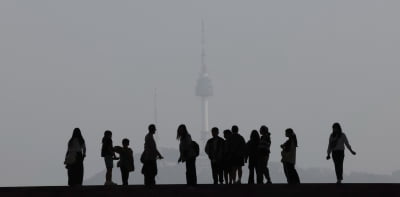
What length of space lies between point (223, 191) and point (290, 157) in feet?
9.43

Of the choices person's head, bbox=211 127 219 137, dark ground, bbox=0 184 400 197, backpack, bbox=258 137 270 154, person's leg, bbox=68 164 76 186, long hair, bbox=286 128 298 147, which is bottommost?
dark ground, bbox=0 184 400 197

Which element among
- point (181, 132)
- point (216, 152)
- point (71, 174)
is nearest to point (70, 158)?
point (71, 174)

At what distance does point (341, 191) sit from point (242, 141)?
3933 millimetres

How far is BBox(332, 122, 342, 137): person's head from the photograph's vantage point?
2530 cm

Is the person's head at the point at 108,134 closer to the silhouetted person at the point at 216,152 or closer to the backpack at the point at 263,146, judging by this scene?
the silhouetted person at the point at 216,152

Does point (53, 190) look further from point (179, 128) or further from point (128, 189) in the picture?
point (179, 128)

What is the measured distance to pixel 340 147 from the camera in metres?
25.6

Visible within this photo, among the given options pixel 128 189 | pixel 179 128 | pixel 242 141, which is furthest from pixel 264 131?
pixel 128 189

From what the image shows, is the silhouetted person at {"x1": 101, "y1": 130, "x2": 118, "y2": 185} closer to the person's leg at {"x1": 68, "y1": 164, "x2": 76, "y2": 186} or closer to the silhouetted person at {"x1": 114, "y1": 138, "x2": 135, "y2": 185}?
the silhouetted person at {"x1": 114, "y1": 138, "x2": 135, "y2": 185}

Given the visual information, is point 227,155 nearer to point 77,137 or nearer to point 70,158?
point 77,137

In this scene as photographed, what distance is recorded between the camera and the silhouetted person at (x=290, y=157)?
2572cm

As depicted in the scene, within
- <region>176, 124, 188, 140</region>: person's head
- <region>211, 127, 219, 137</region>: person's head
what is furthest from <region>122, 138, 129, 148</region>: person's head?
<region>211, 127, 219, 137</region>: person's head

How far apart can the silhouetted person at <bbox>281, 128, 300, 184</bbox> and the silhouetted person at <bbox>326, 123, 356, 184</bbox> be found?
896 mm

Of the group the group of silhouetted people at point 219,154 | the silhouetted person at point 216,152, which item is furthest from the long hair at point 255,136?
the silhouetted person at point 216,152
